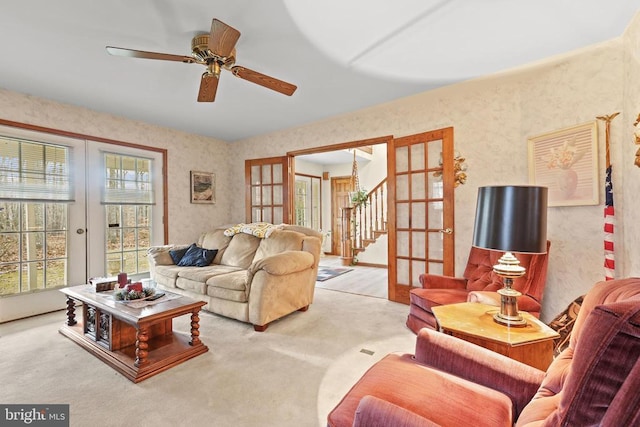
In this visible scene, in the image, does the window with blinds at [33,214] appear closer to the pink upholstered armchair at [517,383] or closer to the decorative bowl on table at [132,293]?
the decorative bowl on table at [132,293]

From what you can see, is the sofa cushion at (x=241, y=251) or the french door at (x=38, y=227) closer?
the french door at (x=38, y=227)

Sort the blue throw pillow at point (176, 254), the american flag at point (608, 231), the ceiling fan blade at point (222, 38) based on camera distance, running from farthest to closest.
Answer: the blue throw pillow at point (176, 254) < the american flag at point (608, 231) < the ceiling fan blade at point (222, 38)

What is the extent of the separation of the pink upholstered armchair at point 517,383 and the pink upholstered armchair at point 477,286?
93cm

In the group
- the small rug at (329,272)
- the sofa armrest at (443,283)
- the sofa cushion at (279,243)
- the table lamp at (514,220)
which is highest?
the table lamp at (514,220)

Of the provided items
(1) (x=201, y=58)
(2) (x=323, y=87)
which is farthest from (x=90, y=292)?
(2) (x=323, y=87)

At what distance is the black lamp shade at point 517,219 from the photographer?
1.42m

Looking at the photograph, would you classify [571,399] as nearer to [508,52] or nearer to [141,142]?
[508,52]

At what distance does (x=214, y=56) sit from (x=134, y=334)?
2255 mm

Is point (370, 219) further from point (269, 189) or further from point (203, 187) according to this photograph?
point (203, 187)

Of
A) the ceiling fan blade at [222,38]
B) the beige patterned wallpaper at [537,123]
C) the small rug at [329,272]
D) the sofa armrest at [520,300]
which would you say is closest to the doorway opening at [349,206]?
the small rug at [329,272]

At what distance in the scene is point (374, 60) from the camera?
2.52 m

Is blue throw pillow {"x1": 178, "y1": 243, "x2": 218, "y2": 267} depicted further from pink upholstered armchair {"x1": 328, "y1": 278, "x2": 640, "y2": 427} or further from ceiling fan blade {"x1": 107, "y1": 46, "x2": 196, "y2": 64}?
pink upholstered armchair {"x1": 328, "y1": 278, "x2": 640, "y2": 427}

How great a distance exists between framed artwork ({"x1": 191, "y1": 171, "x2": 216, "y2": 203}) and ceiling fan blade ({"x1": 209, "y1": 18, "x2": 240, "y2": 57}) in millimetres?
3101

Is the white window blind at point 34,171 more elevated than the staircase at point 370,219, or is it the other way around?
the white window blind at point 34,171
